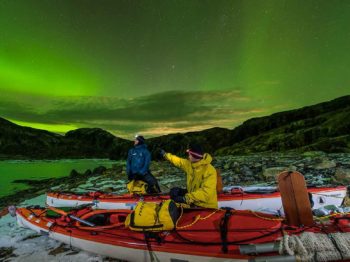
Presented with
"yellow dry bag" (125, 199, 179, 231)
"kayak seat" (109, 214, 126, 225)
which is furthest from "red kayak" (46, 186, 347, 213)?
"yellow dry bag" (125, 199, 179, 231)

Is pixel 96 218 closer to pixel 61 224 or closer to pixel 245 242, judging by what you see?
pixel 61 224

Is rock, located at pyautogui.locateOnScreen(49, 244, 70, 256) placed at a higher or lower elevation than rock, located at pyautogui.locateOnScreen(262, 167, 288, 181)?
lower

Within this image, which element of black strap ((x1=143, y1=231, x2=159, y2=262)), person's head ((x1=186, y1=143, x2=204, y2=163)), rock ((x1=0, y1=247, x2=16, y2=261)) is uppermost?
person's head ((x1=186, y1=143, x2=204, y2=163))

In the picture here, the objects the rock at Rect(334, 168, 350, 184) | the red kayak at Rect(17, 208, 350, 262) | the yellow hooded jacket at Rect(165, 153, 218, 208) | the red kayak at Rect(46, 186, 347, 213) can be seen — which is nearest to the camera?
the red kayak at Rect(17, 208, 350, 262)

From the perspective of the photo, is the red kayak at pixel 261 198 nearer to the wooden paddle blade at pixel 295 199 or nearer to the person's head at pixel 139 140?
the person's head at pixel 139 140

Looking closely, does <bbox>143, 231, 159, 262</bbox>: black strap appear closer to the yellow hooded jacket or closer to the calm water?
the yellow hooded jacket

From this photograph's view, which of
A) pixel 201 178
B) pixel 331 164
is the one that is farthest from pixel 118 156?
pixel 201 178

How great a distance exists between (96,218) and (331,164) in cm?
1623

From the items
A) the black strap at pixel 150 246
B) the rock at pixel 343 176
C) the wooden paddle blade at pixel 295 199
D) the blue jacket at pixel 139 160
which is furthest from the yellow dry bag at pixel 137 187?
the rock at pixel 343 176

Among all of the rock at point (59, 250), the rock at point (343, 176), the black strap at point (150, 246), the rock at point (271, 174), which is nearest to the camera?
the black strap at point (150, 246)

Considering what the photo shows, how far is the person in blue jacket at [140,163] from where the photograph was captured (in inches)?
471

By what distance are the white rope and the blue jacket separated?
290 inches

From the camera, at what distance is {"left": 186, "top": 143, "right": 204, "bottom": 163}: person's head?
7484mm

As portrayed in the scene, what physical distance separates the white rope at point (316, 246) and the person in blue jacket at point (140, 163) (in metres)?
7.37
